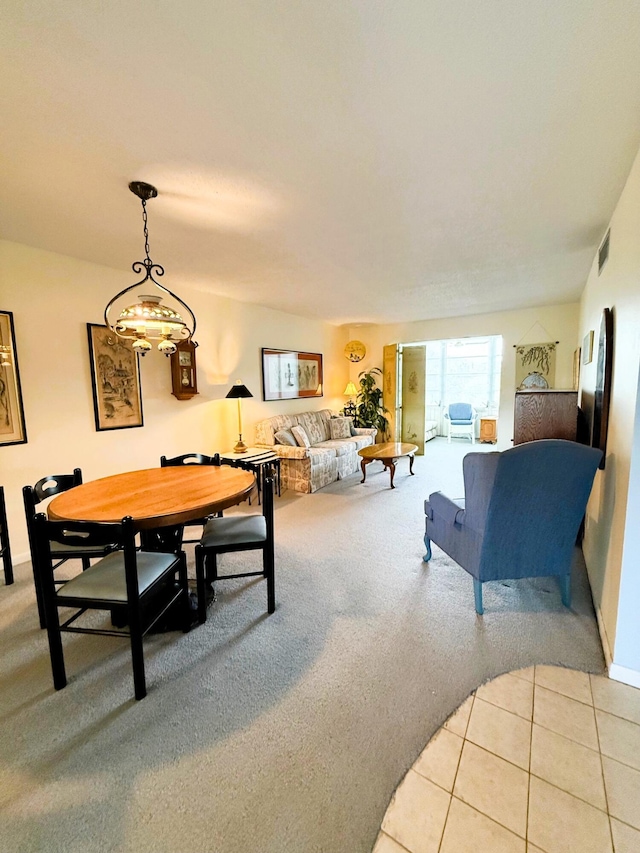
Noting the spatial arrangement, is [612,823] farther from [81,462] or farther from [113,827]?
[81,462]

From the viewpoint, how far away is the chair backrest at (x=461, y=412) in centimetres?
826

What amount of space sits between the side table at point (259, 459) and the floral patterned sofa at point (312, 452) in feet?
0.55

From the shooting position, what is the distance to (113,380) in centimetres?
350

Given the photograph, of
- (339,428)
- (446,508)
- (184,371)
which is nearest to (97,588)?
(446,508)

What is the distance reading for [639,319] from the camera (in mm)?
1596

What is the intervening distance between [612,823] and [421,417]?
616 cm

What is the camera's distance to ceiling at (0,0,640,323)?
3.67 ft

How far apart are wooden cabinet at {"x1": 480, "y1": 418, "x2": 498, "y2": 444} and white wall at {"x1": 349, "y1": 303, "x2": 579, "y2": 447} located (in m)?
2.01

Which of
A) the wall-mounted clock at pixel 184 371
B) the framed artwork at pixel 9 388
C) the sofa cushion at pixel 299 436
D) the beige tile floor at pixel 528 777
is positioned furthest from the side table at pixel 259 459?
the beige tile floor at pixel 528 777

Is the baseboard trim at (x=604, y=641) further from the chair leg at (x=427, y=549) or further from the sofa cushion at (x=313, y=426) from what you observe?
the sofa cushion at (x=313, y=426)

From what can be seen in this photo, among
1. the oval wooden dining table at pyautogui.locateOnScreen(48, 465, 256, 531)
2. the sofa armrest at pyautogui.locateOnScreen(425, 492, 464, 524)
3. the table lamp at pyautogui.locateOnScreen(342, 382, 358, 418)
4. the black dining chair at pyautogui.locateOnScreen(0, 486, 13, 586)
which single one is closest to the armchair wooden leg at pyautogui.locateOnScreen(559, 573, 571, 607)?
the sofa armrest at pyautogui.locateOnScreen(425, 492, 464, 524)

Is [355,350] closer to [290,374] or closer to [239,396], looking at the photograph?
[290,374]

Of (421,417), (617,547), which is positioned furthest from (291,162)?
(421,417)

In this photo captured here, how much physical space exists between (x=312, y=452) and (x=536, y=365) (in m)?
3.78
